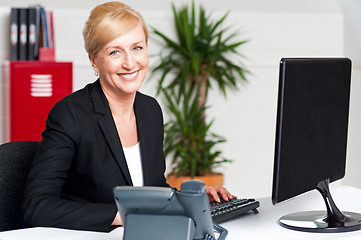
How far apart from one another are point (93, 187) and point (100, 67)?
0.40 meters

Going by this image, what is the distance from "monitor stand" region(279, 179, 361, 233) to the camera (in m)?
1.75

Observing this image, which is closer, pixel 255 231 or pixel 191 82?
pixel 255 231

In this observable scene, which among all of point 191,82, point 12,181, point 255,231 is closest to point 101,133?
point 12,181

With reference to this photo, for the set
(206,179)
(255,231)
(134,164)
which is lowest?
(206,179)

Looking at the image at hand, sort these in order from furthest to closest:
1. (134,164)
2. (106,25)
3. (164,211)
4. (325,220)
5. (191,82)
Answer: (191,82)
(134,164)
(106,25)
(325,220)
(164,211)

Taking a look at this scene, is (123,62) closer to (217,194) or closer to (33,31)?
(217,194)

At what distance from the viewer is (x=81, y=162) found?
6.56ft

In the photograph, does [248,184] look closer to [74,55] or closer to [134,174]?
[74,55]

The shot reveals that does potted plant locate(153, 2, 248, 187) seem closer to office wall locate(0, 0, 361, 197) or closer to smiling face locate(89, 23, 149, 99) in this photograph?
office wall locate(0, 0, 361, 197)

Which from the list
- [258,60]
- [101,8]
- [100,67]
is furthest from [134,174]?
[258,60]

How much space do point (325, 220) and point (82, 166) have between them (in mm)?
788

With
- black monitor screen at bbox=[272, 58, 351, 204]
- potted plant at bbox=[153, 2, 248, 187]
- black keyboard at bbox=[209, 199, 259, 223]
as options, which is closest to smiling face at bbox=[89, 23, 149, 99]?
black keyboard at bbox=[209, 199, 259, 223]

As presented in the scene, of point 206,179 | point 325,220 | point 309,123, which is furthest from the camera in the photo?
point 206,179

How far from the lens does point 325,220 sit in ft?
6.01
